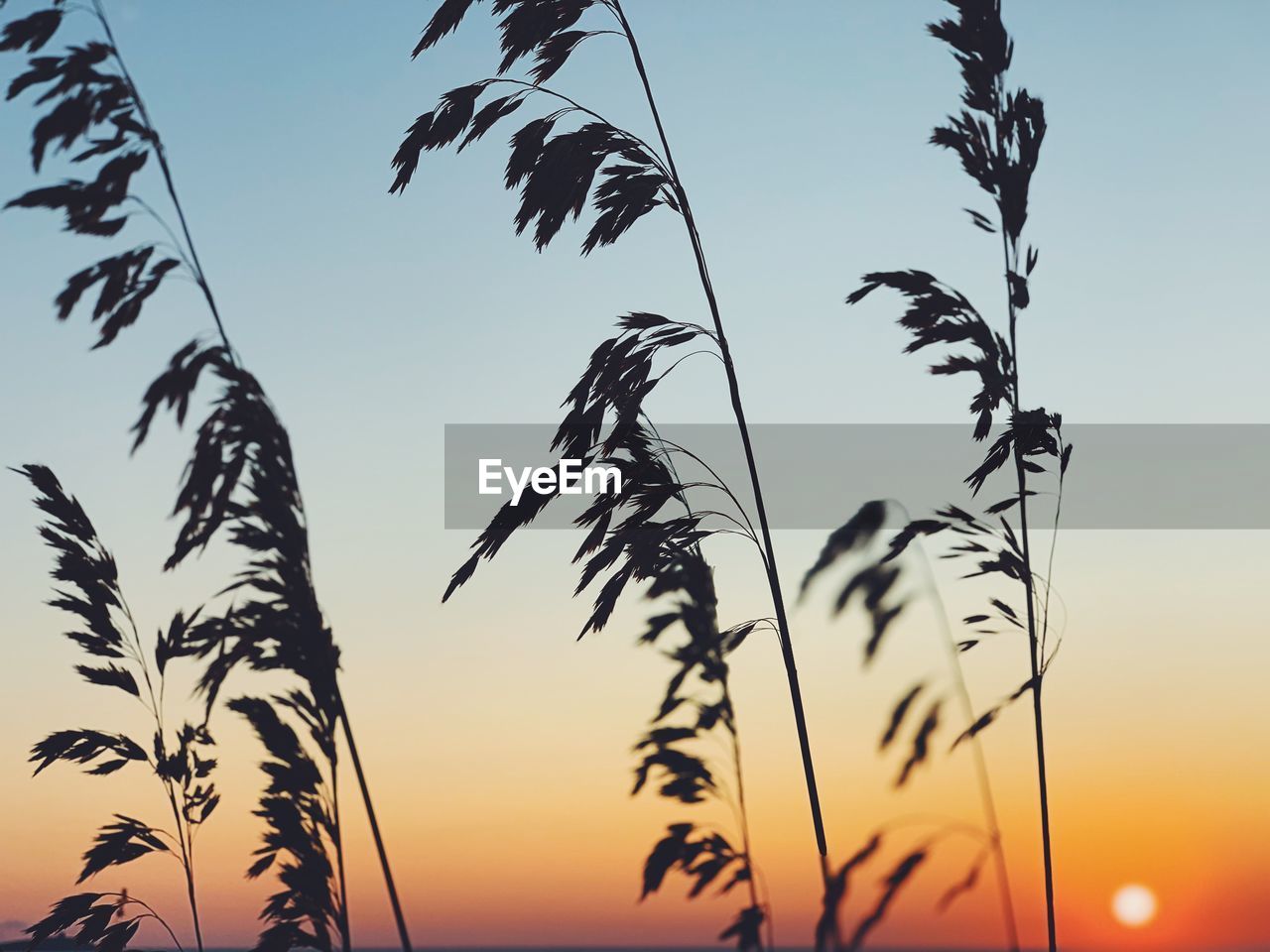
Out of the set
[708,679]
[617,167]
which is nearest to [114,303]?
[617,167]

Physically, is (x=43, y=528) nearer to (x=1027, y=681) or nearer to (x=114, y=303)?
(x=114, y=303)

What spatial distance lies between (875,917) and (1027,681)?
277cm

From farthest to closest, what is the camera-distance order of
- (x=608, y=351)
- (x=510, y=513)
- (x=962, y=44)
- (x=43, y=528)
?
(x=43, y=528), (x=962, y=44), (x=608, y=351), (x=510, y=513)

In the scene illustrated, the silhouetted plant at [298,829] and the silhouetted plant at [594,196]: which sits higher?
the silhouetted plant at [594,196]

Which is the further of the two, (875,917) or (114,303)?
(114,303)

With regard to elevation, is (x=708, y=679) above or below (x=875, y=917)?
above

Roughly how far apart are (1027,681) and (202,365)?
10.3ft

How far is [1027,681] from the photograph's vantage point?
4.54m

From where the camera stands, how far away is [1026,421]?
15.3 feet

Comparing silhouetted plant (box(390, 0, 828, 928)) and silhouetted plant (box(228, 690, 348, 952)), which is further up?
silhouetted plant (box(390, 0, 828, 928))

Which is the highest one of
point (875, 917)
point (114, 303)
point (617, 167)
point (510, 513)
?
point (617, 167)

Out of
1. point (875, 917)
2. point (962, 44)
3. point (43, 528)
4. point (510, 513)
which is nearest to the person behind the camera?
point (875, 917)

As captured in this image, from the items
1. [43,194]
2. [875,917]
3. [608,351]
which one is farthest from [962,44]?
[875,917]

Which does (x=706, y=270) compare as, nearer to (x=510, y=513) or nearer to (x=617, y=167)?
(x=617, y=167)
